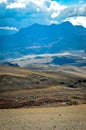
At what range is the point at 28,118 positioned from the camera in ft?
133

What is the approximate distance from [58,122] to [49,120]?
1692 millimetres

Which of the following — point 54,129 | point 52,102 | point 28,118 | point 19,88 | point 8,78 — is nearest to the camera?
point 54,129

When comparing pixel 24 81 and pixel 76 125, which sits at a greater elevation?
pixel 24 81

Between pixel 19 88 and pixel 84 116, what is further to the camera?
pixel 19 88

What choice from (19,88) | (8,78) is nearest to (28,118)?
(19,88)

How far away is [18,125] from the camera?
35719 mm

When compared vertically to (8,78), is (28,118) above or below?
below

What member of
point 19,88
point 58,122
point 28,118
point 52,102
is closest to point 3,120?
point 28,118

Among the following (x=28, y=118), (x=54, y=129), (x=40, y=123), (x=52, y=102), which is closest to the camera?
(x=54, y=129)

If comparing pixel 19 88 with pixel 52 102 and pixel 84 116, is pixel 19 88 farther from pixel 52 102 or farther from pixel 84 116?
pixel 84 116

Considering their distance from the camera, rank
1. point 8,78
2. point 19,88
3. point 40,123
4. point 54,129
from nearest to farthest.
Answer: point 54,129 → point 40,123 → point 19,88 → point 8,78

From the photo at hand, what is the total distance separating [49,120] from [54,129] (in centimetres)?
527

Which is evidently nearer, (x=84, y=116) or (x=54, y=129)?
(x=54, y=129)

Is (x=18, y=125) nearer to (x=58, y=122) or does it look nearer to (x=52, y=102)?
(x=58, y=122)
